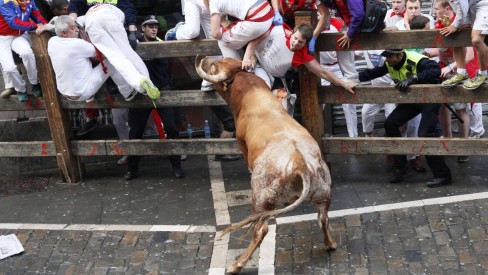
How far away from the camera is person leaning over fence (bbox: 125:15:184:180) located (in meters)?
9.23

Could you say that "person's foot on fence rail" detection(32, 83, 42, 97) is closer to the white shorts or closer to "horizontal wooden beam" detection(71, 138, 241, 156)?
"horizontal wooden beam" detection(71, 138, 241, 156)

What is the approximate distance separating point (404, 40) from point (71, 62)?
354 centimetres

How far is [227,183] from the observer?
29.6ft

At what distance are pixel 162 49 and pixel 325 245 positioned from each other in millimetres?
2963

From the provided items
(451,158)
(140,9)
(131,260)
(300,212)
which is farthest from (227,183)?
(140,9)

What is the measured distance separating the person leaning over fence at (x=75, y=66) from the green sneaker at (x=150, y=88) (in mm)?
334

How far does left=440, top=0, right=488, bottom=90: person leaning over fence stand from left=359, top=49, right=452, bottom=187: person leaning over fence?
1.23ft

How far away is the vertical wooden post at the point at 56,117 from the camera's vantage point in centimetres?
887

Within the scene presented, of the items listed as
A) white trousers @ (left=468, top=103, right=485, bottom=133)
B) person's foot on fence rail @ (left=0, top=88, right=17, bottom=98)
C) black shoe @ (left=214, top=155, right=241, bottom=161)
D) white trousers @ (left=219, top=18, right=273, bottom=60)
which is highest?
white trousers @ (left=219, top=18, right=273, bottom=60)

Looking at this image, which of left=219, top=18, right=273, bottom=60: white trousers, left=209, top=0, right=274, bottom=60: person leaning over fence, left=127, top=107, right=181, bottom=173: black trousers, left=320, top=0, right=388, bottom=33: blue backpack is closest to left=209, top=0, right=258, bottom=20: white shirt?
left=209, top=0, right=274, bottom=60: person leaning over fence

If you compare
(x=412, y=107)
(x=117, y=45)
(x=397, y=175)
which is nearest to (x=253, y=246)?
(x=397, y=175)

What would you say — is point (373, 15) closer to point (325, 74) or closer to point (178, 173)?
point (325, 74)

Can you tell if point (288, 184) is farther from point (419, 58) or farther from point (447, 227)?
point (419, 58)

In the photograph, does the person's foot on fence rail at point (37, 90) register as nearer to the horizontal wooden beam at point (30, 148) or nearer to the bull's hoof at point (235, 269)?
the horizontal wooden beam at point (30, 148)
